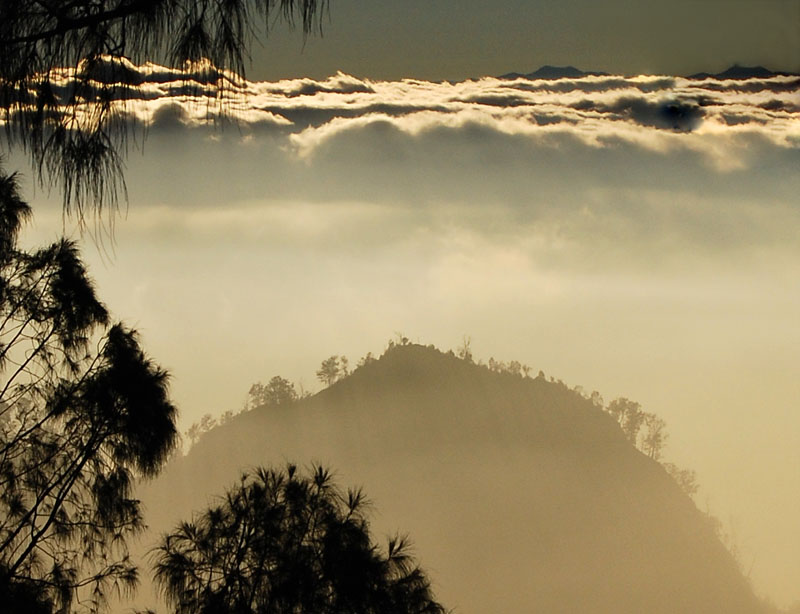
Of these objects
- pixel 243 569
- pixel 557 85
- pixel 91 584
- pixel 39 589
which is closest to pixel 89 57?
pixel 243 569

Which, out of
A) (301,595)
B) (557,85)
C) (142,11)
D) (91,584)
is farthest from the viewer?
(91,584)

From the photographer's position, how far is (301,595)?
853cm

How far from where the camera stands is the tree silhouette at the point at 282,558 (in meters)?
8.52

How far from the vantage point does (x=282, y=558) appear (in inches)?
341

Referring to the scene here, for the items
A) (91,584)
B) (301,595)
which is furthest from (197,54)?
(91,584)

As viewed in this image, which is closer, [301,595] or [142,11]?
[142,11]

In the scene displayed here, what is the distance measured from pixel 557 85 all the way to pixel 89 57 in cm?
606

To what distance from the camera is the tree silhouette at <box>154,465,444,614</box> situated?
28.0 feet

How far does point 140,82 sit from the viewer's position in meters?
4.20

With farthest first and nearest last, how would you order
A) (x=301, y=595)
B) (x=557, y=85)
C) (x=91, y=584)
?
(x=91, y=584), (x=557, y=85), (x=301, y=595)

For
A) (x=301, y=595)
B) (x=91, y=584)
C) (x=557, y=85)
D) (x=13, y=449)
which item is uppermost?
(x=557, y=85)

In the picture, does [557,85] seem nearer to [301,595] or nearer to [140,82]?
[301,595]

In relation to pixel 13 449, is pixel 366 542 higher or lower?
lower

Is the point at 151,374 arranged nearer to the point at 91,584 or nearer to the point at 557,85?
the point at 91,584
